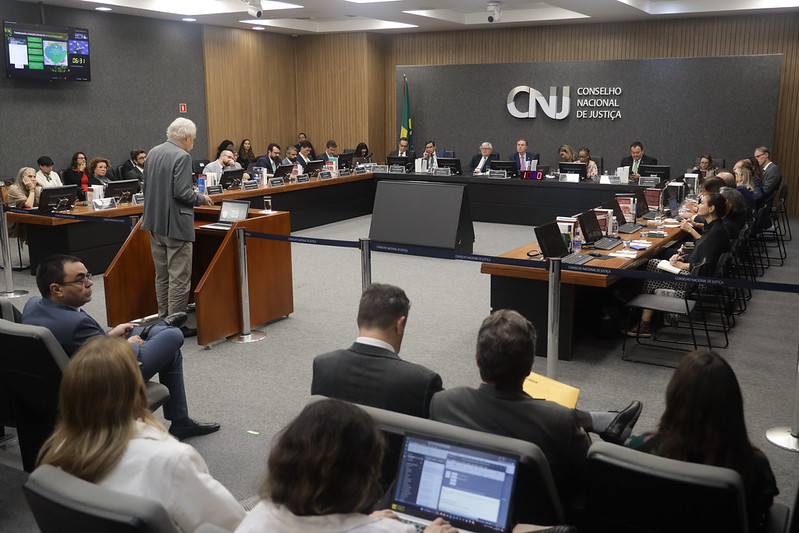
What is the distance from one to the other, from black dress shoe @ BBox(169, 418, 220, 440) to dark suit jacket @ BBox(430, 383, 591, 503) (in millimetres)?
2031

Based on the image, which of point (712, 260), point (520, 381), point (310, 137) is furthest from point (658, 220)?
point (310, 137)

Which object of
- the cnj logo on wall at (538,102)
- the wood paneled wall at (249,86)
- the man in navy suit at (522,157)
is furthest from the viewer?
the wood paneled wall at (249,86)

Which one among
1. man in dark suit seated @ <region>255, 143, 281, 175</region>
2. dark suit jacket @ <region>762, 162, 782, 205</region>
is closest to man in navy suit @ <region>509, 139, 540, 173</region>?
dark suit jacket @ <region>762, 162, 782, 205</region>

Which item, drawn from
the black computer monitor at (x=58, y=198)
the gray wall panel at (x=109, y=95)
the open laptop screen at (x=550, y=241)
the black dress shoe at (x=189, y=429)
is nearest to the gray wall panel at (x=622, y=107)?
the gray wall panel at (x=109, y=95)

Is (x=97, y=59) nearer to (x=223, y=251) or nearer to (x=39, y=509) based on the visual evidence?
(x=223, y=251)

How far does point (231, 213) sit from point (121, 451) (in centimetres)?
406

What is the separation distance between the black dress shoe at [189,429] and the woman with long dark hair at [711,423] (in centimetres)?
261

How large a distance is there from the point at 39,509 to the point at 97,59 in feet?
35.7

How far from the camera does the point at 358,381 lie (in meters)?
2.70

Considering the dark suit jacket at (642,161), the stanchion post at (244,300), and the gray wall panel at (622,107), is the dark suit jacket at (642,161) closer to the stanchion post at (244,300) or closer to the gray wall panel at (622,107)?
the gray wall panel at (622,107)

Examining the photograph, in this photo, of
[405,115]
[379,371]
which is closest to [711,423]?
[379,371]

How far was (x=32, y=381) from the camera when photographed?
10.6 feet

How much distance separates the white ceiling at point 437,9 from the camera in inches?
425

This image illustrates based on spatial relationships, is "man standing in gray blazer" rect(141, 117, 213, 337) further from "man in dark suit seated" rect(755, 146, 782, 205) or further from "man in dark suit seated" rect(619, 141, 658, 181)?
"man in dark suit seated" rect(619, 141, 658, 181)
